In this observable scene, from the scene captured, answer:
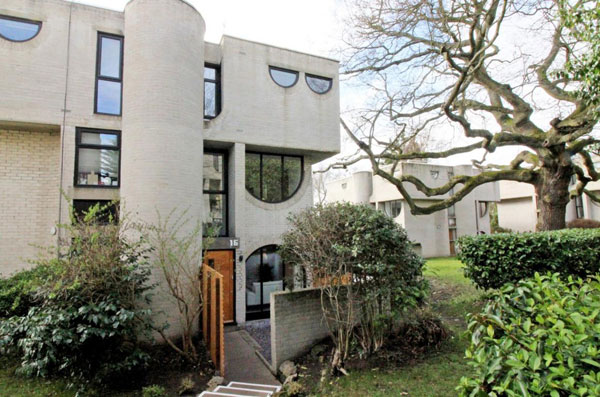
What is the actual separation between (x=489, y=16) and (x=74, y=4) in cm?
1113

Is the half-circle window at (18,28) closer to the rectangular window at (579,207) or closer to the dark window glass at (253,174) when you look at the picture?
the dark window glass at (253,174)

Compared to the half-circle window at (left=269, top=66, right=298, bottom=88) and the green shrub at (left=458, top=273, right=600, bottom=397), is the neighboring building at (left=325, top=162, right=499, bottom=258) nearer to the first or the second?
the half-circle window at (left=269, top=66, right=298, bottom=88)

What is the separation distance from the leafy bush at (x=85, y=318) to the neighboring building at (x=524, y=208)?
29.1m

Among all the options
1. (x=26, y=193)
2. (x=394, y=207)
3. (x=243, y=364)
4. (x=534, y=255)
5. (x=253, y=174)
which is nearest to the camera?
(x=243, y=364)

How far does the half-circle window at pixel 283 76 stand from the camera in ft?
34.8

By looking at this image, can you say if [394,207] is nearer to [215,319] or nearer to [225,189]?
[225,189]

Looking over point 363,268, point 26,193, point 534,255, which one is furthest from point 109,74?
point 534,255

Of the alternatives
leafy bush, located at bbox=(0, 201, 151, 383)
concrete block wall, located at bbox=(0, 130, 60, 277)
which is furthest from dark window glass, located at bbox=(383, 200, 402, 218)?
concrete block wall, located at bbox=(0, 130, 60, 277)

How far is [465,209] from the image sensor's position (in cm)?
2264

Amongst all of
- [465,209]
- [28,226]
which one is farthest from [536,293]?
[465,209]

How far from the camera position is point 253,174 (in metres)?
10.6

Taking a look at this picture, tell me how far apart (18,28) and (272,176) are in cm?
765

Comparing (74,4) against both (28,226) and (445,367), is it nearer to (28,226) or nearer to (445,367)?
(28,226)

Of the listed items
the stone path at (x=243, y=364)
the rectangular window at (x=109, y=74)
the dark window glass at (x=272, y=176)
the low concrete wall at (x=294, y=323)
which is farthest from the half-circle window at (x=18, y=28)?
the stone path at (x=243, y=364)
